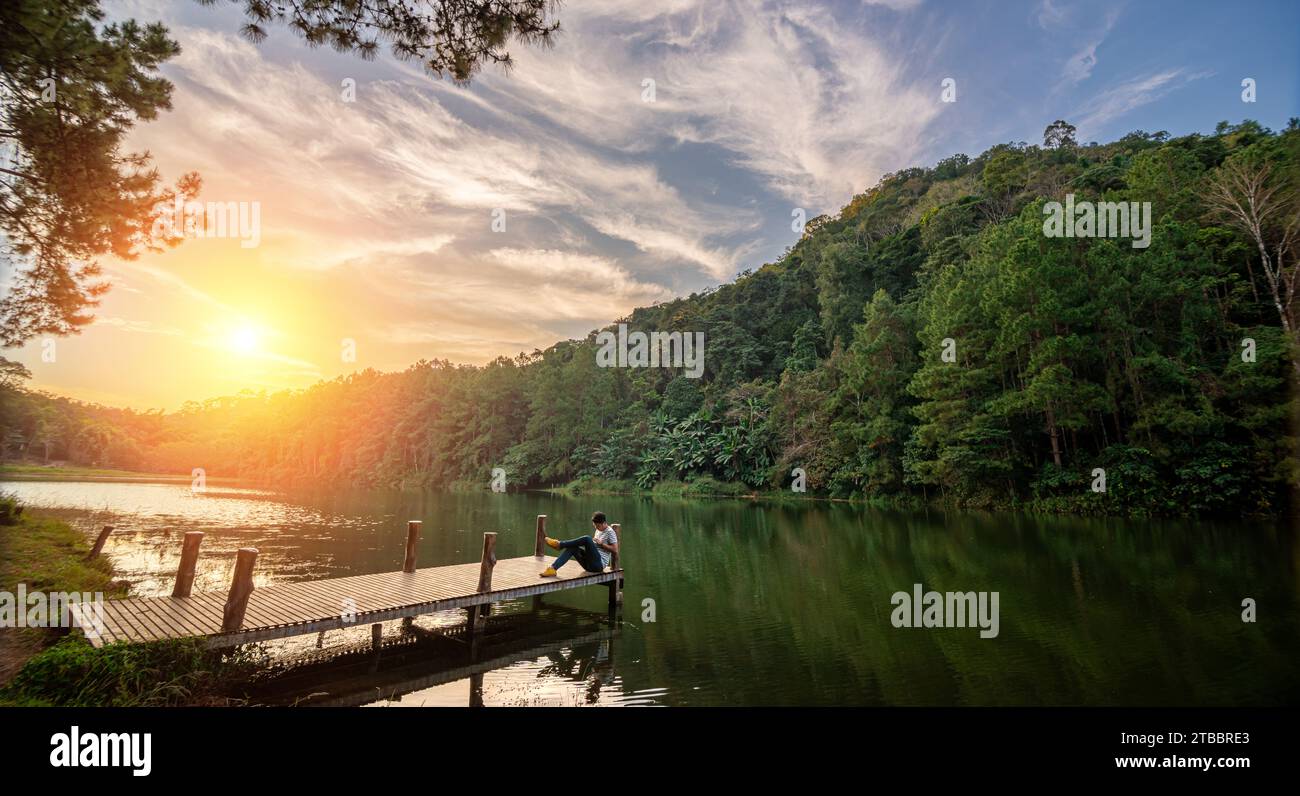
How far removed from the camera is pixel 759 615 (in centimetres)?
1043

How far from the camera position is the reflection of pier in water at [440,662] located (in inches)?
282

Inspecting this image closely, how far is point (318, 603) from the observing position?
26.6 ft

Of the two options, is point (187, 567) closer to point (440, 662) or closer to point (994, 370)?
point (440, 662)

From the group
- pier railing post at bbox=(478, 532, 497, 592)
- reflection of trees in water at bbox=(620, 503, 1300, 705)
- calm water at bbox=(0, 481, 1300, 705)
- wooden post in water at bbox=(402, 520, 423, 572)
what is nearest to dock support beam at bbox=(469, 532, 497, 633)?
pier railing post at bbox=(478, 532, 497, 592)

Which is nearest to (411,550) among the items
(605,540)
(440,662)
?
(440,662)

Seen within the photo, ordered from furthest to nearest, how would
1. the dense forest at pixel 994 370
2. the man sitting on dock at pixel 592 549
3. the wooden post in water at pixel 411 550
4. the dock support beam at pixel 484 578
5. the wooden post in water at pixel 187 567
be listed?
the dense forest at pixel 994 370
the man sitting on dock at pixel 592 549
the wooden post in water at pixel 411 550
the dock support beam at pixel 484 578
the wooden post in water at pixel 187 567

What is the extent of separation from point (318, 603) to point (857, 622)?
864cm

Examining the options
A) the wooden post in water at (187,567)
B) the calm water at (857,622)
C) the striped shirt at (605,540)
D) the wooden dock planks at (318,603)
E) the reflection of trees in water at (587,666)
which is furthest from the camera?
the striped shirt at (605,540)

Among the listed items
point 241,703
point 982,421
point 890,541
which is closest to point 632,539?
point 890,541

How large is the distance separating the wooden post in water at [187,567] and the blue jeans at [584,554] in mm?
5609

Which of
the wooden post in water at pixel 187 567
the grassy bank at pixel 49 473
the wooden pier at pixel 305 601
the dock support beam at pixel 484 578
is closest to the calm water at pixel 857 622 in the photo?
the dock support beam at pixel 484 578

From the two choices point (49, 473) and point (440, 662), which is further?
point (49, 473)

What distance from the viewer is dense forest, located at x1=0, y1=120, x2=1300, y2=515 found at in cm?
2052

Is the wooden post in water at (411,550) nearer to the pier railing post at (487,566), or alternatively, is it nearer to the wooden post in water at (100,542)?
the pier railing post at (487,566)
